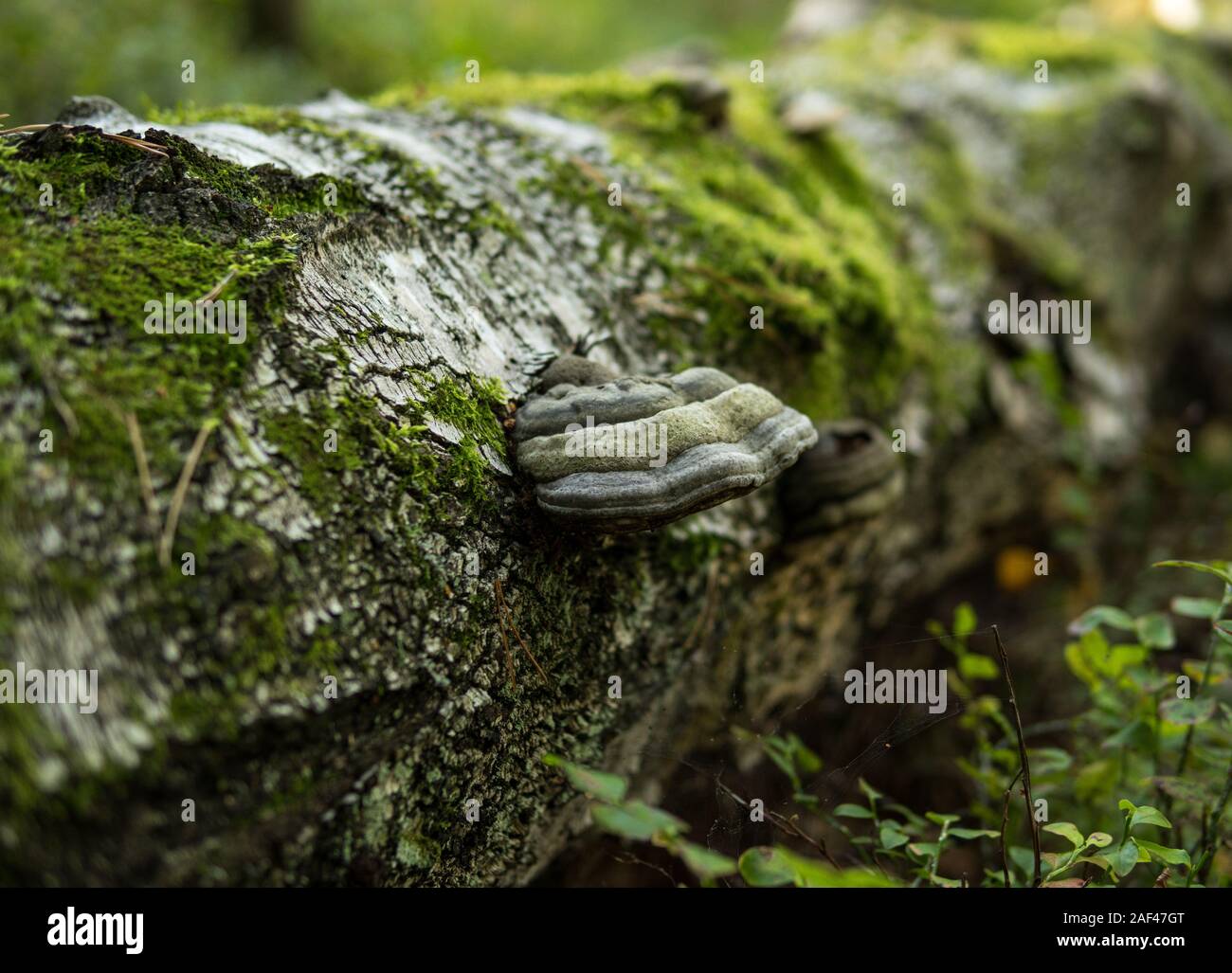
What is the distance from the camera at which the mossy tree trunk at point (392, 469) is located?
1.55 meters

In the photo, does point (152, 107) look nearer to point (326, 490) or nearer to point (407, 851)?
point (326, 490)

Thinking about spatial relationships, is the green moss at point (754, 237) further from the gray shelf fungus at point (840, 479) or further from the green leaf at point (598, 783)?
the green leaf at point (598, 783)

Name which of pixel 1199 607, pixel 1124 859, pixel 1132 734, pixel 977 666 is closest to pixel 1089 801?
pixel 1132 734

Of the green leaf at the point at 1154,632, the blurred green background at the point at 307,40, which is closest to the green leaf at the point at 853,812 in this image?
the green leaf at the point at 1154,632

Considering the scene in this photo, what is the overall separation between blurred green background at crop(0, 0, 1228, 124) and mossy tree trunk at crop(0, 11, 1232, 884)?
133 cm

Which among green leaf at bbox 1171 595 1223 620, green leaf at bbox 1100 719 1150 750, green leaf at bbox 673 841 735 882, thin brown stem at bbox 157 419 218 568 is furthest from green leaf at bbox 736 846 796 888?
green leaf at bbox 1171 595 1223 620

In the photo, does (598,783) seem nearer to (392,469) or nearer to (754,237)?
(392,469)

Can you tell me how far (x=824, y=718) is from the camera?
11.4ft

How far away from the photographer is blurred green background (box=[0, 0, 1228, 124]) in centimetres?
595

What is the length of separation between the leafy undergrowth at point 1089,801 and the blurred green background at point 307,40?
311 cm

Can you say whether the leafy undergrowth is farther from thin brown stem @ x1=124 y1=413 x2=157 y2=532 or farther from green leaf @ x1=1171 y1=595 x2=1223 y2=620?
thin brown stem @ x1=124 y1=413 x2=157 y2=532

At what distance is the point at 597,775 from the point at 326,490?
2.62ft

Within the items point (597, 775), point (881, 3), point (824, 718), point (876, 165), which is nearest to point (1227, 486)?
point (876, 165)

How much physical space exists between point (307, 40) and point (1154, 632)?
8.26 m
